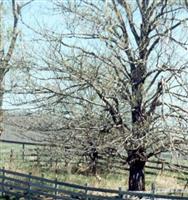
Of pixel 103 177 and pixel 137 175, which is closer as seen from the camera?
pixel 137 175

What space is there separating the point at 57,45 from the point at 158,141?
3.85 m

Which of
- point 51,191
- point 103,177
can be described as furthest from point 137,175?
point 103,177

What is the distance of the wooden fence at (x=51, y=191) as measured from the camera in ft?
48.2

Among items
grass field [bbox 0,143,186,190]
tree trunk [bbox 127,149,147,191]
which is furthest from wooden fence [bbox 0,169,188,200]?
grass field [bbox 0,143,186,190]

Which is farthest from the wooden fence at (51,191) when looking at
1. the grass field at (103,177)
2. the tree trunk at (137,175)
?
the grass field at (103,177)

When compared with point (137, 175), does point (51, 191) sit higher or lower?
lower

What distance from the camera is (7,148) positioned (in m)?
33.5

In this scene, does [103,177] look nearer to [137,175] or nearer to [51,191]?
[137,175]

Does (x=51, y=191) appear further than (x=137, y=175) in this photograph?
No

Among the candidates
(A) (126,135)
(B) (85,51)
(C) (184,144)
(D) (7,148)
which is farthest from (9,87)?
(D) (7,148)

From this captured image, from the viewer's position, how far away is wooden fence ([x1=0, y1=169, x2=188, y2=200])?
48.2 feet

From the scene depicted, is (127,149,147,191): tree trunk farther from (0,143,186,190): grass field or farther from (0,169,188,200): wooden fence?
(0,143,186,190): grass field

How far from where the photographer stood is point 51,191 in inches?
653

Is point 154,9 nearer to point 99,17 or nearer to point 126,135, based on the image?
point 99,17
